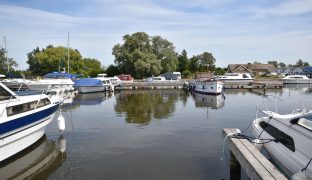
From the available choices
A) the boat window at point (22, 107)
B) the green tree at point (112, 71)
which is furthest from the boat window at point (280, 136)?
the green tree at point (112, 71)

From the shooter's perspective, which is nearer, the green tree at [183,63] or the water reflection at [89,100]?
the water reflection at [89,100]

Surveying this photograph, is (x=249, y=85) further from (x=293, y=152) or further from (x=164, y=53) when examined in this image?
(x=293, y=152)

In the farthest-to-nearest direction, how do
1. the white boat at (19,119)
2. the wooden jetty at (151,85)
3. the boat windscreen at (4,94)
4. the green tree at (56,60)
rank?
the green tree at (56,60)
the wooden jetty at (151,85)
the boat windscreen at (4,94)
the white boat at (19,119)

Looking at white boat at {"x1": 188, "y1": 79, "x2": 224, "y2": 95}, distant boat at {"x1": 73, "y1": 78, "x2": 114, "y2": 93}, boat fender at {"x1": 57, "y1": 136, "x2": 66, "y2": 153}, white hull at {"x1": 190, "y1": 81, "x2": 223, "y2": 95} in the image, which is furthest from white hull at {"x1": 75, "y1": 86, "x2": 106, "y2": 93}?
boat fender at {"x1": 57, "y1": 136, "x2": 66, "y2": 153}

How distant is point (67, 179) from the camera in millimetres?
9438

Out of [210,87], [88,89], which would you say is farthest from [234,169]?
[88,89]

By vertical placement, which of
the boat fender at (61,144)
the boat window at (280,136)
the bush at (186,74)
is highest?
the bush at (186,74)

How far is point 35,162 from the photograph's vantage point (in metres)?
11.0

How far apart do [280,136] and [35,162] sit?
8434 millimetres

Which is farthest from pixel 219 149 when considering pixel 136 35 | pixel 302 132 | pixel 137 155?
pixel 136 35

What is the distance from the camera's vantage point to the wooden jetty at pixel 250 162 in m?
6.44

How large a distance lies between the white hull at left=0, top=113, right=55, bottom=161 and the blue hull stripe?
0.81 feet

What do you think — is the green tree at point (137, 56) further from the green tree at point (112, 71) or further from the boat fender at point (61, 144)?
the boat fender at point (61, 144)

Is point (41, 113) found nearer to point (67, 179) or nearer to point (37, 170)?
point (37, 170)
